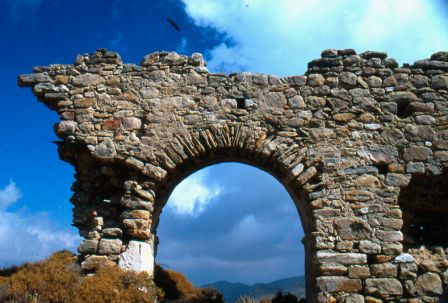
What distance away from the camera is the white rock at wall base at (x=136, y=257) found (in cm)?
640

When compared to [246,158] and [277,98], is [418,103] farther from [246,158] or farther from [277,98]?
[246,158]

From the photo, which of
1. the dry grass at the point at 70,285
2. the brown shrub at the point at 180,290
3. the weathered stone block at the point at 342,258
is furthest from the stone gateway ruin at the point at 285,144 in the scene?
the brown shrub at the point at 180,290

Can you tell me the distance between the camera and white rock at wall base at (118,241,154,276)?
6402 mm

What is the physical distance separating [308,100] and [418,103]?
1.80 metres

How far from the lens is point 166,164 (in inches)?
268

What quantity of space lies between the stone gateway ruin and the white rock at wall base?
0.07 feet

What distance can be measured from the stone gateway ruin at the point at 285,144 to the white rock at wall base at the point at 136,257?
0.07 ft

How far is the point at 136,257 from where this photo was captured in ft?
21.1

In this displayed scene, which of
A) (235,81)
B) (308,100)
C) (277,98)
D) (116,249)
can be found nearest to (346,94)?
(308,100)

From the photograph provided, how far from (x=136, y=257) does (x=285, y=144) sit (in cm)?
289

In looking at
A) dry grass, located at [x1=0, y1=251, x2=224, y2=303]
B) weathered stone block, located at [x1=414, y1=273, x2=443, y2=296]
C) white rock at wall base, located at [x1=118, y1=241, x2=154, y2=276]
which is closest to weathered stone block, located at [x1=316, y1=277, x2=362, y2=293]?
weathered stone block, located at [x1=414, y1=273, x2=443, y2=296]

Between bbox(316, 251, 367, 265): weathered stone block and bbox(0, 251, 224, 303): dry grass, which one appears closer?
bbox(0, 251, 224, 303): dry grass

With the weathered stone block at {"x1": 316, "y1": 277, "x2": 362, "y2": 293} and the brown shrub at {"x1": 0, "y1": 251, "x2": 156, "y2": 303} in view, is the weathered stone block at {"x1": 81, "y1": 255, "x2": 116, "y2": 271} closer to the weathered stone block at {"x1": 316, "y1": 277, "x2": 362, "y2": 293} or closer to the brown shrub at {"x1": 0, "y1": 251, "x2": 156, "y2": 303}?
the brown shrub at {"x1": 0, "y1": 251, "x2": 156, "y2": 303}

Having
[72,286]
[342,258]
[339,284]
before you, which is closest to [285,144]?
[342,258]
